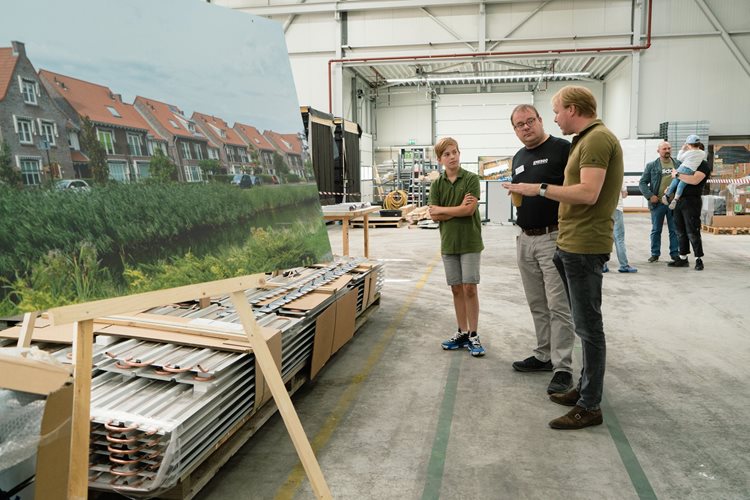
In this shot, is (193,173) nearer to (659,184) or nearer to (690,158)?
(690,158)

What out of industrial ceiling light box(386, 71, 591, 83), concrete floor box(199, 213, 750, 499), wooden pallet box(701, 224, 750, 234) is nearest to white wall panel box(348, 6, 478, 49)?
industrial ceiling light box(386, 71, 591, 83)

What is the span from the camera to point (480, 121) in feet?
71.2

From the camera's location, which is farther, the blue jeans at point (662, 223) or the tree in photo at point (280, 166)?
the blue jeans at point (662, 223)

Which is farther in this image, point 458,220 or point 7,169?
point 458,220

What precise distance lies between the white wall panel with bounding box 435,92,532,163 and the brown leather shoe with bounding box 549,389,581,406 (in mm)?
18990

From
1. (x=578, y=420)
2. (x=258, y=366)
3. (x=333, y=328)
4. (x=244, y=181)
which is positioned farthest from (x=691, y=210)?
(x=244, y=181)

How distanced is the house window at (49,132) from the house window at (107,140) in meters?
0.13

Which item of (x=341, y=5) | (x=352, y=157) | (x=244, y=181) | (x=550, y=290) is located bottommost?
(x=550, y=290)

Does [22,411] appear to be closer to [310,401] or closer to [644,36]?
[310,401]

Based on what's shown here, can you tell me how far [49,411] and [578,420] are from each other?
2450 mm

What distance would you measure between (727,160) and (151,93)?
17.4 meters

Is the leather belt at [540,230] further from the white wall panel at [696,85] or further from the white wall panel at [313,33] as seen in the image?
the white wall panel at [696,85]

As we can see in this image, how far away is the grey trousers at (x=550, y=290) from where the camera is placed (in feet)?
10.4

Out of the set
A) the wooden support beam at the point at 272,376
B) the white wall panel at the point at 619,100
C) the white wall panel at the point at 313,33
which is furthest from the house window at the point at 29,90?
the white wall panel at the point at 619,100
